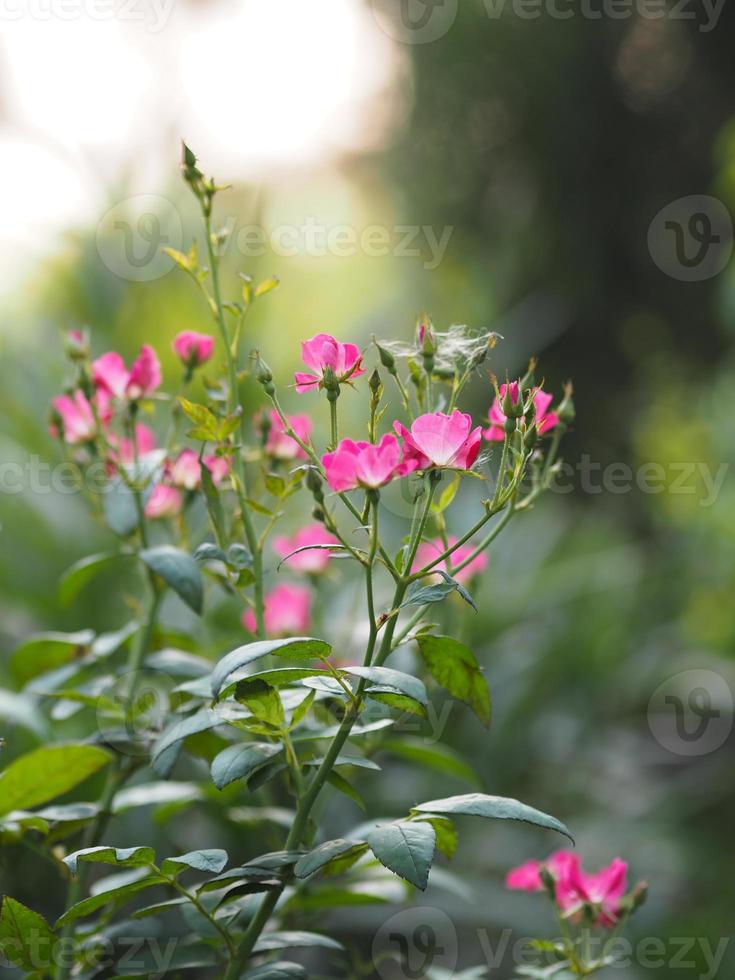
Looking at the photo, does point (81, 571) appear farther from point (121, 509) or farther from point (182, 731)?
point (182, 731)

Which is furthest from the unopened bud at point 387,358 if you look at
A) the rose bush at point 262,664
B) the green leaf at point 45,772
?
the green leaf at point 45,772

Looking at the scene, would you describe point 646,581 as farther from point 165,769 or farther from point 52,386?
point 165,769

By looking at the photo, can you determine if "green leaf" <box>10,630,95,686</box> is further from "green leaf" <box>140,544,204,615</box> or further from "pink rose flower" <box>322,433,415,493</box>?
"pink rose flower" <box>322,433,415,493</box>

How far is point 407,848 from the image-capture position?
1.03ft

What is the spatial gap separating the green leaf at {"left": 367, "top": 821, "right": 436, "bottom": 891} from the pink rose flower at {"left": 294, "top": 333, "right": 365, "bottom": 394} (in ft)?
0.55

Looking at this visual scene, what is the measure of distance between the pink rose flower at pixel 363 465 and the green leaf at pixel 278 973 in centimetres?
17

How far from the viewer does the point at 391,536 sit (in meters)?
1.53

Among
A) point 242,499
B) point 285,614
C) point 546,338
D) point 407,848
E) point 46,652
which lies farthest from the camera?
point 546,338

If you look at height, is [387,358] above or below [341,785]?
above

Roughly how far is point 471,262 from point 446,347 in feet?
7.89

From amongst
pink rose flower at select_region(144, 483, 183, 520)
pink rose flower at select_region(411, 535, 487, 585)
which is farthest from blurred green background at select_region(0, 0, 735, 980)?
pink rose flower at select_region(144, 483, 183, 520)

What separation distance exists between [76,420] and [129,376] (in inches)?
2.1

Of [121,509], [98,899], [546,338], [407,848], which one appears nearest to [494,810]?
[407,848]

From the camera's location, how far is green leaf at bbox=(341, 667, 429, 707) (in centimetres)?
31
